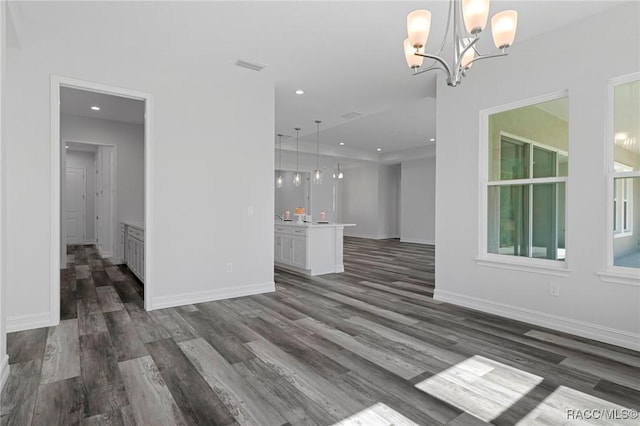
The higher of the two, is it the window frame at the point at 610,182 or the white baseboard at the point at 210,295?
the window frame at the point at 610,182

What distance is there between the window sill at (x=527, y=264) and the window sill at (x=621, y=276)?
0.90 feet

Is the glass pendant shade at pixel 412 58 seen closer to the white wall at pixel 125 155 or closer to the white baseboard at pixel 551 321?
the white baseboard at pixel 551 321

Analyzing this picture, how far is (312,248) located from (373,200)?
23.4 ft

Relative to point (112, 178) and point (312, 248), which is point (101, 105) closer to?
point (112, 178)

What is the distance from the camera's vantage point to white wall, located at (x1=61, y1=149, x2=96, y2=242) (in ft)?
33.2

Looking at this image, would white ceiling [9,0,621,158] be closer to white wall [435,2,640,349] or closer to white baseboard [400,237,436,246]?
white wall [435,2,640,349]

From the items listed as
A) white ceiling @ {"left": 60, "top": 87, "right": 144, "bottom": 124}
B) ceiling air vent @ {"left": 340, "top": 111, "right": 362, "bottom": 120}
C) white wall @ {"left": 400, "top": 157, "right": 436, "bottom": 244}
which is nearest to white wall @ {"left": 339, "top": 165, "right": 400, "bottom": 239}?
white wall @ {"left": 400, "top": 157, "right": 436, "bottom": 244}

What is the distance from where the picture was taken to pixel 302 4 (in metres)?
2.89

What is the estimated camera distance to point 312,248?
581 centimetres


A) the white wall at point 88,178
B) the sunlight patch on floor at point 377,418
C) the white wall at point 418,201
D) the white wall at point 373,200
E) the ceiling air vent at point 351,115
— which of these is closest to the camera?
the sunlight patch on floor at point 377,418

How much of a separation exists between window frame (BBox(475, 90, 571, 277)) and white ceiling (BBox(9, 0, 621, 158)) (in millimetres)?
622

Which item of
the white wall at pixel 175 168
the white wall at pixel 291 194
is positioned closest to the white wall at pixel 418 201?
the white wall at pixel 291 194

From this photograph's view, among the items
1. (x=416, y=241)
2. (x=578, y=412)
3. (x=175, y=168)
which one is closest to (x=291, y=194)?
(x=416, y=241)

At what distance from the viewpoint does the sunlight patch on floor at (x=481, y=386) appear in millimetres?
1981
